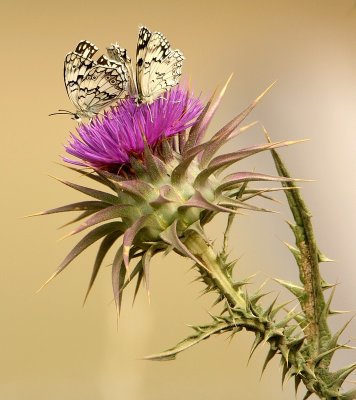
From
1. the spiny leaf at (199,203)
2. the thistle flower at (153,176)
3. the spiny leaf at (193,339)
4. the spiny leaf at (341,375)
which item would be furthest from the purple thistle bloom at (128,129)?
the spiny leaf at (341,375)

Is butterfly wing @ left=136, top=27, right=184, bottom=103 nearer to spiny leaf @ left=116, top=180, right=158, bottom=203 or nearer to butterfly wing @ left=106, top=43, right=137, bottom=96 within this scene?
butterfly wing @ left=106, top=43, right=137, bottom=96

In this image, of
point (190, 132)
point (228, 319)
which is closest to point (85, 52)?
point (190, 132)

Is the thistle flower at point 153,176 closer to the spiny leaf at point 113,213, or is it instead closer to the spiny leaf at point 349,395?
the spiny leaf at point 113,213

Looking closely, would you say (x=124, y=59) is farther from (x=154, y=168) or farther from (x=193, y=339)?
(x=193, y=339)

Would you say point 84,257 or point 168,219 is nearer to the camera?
point 168,219

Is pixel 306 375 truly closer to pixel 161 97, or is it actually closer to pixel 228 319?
pixel 228 319

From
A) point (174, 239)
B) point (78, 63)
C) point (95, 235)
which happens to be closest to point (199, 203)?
point (174, 239)
